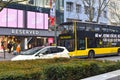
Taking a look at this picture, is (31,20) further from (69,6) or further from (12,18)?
(69,6)

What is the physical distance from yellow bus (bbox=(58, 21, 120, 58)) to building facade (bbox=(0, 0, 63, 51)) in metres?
13.7

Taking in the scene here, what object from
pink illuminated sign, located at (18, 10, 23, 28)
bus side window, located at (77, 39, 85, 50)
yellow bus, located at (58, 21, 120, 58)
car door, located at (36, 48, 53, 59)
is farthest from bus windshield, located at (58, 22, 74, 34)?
pink illuminated sign, located at (18, 10, 23, 28)

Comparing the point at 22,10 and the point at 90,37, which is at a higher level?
the point at 22,10

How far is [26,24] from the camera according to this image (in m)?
47.7

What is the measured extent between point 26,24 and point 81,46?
1771 cm

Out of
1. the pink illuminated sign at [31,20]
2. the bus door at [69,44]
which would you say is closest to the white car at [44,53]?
the bus door at [69,44]

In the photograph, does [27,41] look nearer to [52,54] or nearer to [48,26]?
[48,26]

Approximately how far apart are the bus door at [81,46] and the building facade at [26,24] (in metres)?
14.7

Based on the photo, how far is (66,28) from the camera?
104ft

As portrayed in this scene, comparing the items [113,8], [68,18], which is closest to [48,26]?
[68,18]

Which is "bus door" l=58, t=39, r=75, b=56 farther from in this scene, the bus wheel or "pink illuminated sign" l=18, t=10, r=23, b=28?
"pink illuminated sign" l=18, t=10, r=23, b=28

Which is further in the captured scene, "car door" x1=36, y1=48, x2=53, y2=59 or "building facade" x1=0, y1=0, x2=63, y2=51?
"building facade" x1=0, y1=0, x2=63, y2=51

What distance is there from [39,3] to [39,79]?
42716 millimetres

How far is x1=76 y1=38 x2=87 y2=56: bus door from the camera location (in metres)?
31.1
